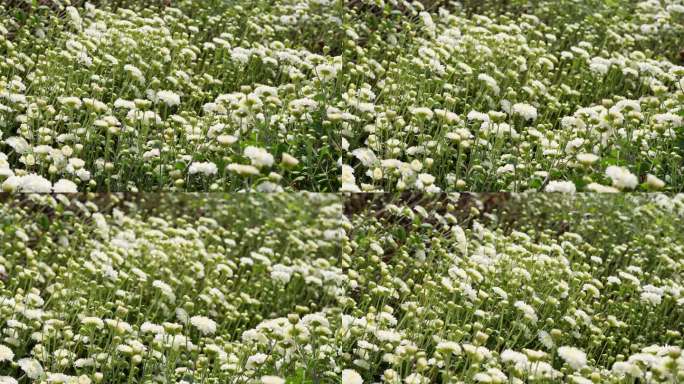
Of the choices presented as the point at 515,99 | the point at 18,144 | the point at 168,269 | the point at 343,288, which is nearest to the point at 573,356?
the point at 343,288

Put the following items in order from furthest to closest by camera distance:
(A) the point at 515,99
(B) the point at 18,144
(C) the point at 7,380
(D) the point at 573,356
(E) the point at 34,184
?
1. (A) the point at 515,99
2. (B) the point at 18,144
3. (E) the point at 34,184
4. (D) the point at 573,356
5. (C) the point at 7,380

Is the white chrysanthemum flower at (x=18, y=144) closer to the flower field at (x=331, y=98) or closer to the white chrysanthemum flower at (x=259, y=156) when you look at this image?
the flower field at (x=331, y=98)

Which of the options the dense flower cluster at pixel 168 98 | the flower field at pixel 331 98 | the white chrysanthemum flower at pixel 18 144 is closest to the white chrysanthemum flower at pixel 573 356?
the flower field at pixel 331 98

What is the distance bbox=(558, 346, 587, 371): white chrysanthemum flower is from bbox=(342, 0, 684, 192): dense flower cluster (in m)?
0.77

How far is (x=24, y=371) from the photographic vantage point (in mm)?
3795

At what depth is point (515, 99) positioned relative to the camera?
17.3 feet

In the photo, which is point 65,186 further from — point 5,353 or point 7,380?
point 7,380

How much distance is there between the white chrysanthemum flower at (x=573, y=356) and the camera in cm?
387

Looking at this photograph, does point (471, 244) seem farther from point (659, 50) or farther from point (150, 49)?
point (659, 50)

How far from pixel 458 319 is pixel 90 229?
1.55m

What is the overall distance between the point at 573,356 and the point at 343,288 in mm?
924

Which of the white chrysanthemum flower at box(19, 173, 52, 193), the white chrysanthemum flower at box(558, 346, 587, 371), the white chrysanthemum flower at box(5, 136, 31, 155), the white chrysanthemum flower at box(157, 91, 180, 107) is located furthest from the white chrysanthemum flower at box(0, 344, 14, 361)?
the white chrysanthemum flower at box(558, 346, 587, 371)

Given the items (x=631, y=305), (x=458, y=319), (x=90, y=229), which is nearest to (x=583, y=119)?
(x=631, y=305)

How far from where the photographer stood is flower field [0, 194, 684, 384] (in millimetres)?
3838
